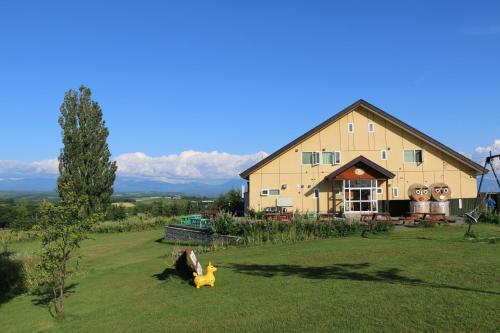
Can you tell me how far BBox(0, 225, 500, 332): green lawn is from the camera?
784 cm

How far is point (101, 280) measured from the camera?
15359 millimetres

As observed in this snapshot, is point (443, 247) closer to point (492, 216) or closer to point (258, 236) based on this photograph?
point (258, 236)

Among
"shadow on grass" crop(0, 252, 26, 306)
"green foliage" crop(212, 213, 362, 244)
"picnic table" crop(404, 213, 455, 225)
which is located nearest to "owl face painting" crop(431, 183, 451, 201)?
"picnic table" crop(404, 213, 455, 225)

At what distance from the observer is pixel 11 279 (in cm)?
1650

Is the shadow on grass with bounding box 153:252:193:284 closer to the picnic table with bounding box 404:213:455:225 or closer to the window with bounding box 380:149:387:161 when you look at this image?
the picnic table with bounding box 404:213:455:225

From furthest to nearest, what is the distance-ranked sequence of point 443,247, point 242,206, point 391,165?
point 242,206, point 391,165, point 443,247

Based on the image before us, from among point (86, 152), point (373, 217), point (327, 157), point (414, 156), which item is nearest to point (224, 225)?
point (373, 217)

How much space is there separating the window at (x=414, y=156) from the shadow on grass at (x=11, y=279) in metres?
26.3

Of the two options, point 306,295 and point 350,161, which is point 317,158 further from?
point 306,295

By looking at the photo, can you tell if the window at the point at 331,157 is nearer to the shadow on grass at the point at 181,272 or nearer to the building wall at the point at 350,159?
the building wall at the point at 350,159

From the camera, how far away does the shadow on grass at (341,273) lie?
10000 mm

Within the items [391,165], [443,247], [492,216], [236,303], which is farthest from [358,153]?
[236,303]

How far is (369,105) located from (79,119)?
27.8 m

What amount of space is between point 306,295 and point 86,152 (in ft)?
121
